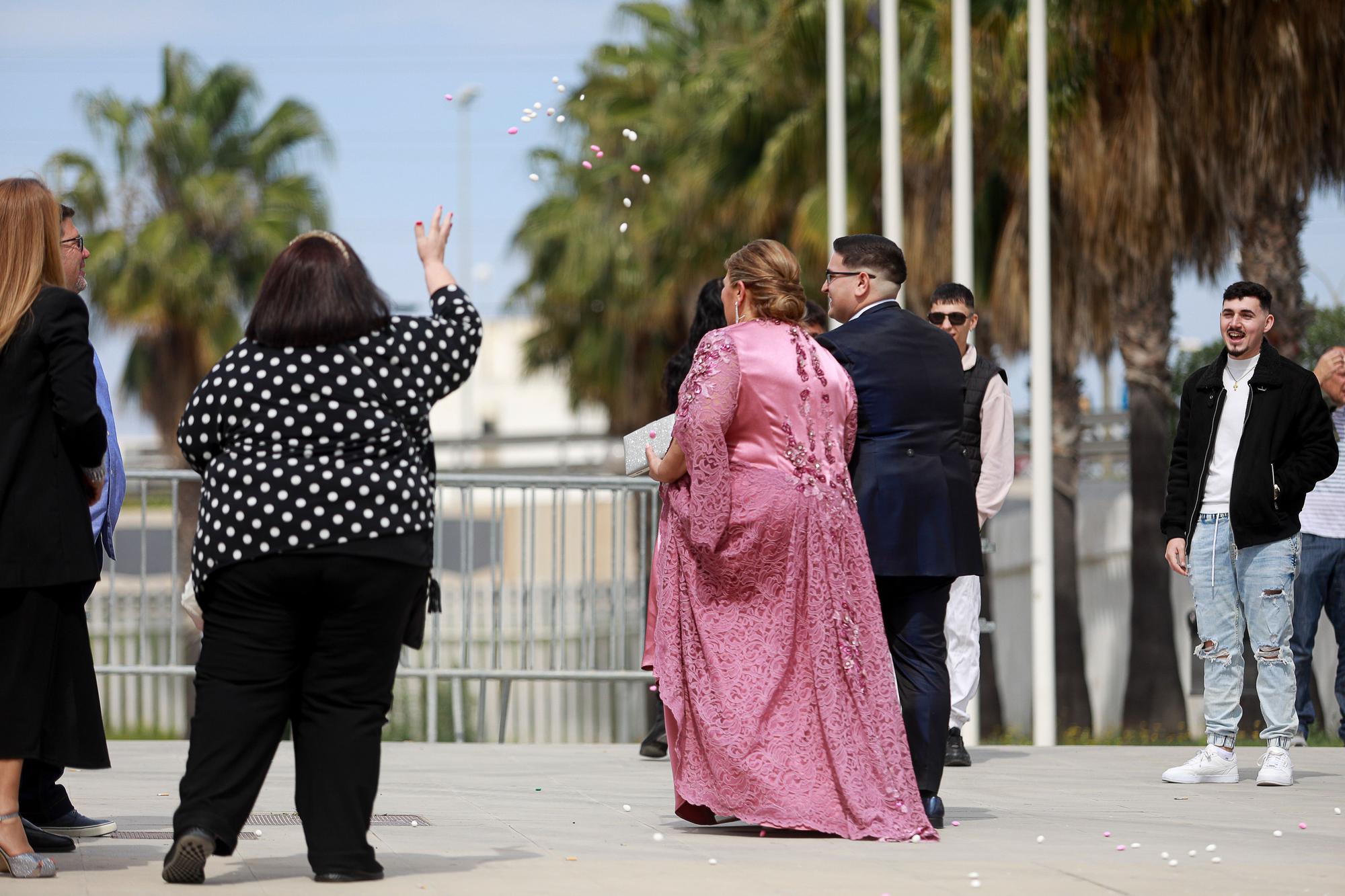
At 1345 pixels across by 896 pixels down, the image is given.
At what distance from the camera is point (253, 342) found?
5.20m

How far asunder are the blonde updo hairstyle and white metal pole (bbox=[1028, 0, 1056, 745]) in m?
5.51

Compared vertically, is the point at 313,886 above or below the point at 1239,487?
below

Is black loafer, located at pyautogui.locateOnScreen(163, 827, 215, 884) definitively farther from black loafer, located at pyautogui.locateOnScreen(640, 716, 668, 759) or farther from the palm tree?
the palm tree

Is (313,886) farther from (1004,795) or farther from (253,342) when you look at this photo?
(1004,795)

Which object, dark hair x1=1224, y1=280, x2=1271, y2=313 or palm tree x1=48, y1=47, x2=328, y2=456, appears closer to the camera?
dark hair x1=1224, y1=280, x2=1271, y2=313

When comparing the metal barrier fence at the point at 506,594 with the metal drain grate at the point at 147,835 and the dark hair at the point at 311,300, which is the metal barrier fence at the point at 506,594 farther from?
the dark hair at the point at 311,300

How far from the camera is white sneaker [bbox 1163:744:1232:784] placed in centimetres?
809

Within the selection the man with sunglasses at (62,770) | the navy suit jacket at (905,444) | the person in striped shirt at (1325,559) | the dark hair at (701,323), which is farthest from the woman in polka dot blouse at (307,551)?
the person in striped shirt at (1325,559)

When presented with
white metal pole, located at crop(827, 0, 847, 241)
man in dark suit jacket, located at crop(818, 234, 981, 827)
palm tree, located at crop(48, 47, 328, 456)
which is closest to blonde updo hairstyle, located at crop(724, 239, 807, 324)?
man in dark suit jacket, located at crop(818, 234, 981, 827)

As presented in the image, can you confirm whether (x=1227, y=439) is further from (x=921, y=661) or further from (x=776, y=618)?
(x=776, y=618)

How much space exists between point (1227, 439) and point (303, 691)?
4196 mm

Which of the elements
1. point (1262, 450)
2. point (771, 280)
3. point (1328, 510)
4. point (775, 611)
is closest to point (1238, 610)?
point (1262, 450)

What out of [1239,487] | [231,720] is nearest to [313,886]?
[231,720]

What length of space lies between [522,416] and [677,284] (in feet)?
182
